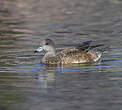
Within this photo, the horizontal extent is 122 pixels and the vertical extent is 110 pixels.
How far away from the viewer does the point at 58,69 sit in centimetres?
1340

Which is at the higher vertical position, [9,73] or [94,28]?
[94,28]

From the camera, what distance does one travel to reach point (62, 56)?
565 inches

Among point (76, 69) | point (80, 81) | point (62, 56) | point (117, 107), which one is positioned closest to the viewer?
point (117, 107)

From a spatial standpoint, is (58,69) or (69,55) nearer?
(58,69)

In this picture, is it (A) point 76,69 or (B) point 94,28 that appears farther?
(B) point 94,28

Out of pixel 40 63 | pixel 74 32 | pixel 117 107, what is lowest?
pixel 117 107

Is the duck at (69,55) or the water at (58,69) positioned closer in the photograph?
the water at (58,69)

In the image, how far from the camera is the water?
961 cm

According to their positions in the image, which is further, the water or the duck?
the duck

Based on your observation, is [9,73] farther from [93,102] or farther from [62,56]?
[93,102]

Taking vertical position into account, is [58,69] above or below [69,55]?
below

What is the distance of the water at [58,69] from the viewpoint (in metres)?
9.61

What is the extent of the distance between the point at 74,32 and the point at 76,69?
28.2ft

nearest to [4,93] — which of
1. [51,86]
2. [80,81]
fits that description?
[51,86]
